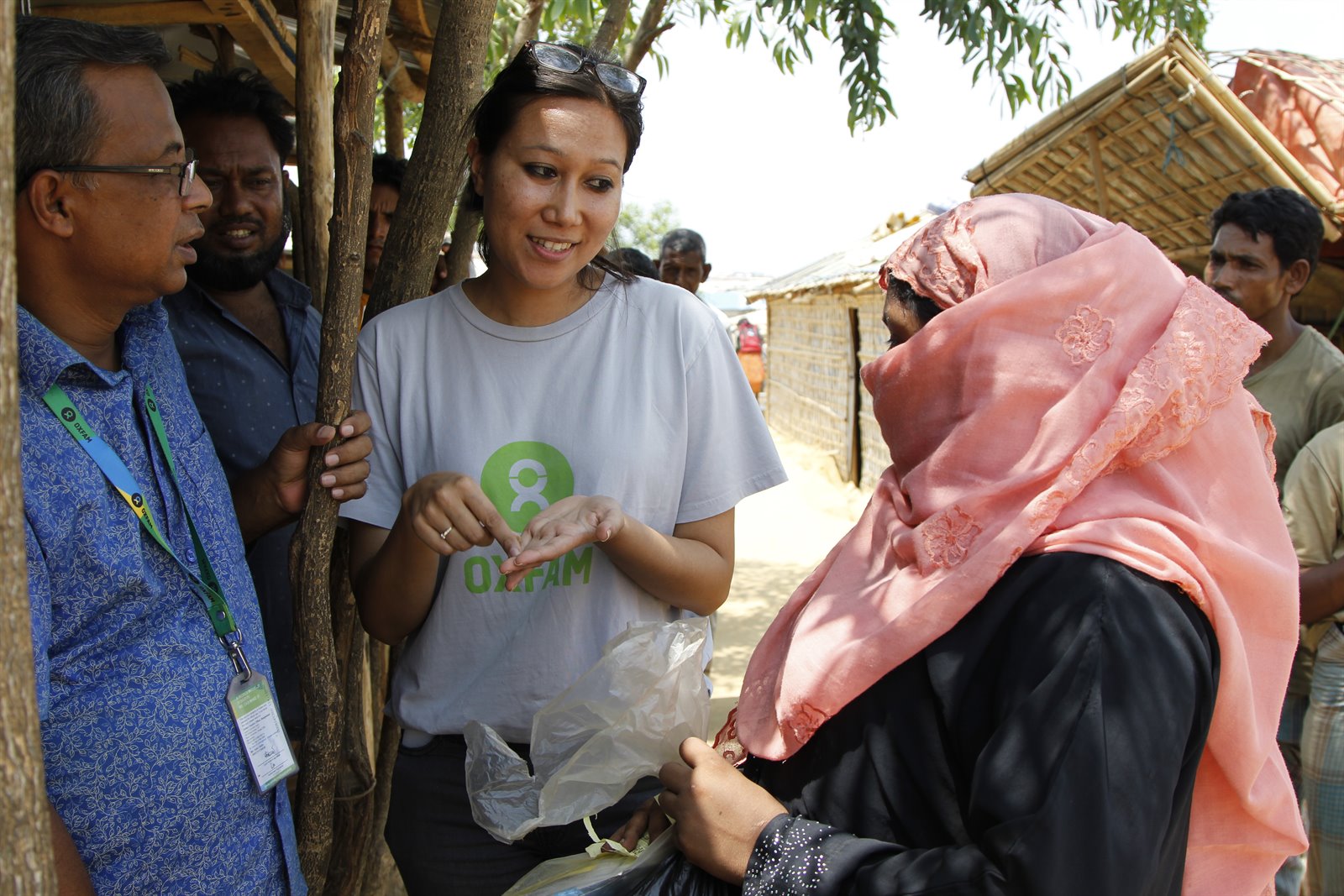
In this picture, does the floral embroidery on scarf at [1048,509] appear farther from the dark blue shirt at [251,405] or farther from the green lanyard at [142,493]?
the dark blue shirt at [251,405]

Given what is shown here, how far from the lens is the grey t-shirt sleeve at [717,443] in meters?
1.93

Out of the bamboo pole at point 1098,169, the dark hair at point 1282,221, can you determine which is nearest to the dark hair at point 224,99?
the dark hair at point 1282,221

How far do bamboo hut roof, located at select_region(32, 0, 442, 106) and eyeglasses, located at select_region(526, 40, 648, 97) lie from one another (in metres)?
0.87

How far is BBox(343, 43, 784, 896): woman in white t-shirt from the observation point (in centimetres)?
186

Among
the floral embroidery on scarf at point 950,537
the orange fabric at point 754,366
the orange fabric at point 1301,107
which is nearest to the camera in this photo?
the floral embroidery on scarf at point 950,537

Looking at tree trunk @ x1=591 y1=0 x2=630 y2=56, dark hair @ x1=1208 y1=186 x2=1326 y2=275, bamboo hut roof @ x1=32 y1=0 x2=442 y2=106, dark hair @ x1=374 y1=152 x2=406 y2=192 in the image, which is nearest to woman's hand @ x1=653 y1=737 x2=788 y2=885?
bamboo hut roof @ x1=32 y1=0 x2=442 y2=106

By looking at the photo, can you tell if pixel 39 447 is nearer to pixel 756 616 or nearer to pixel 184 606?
pixel 184 606

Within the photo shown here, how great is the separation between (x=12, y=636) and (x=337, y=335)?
3.38 feet

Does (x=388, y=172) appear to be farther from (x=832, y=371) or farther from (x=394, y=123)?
(x=832, y=371)

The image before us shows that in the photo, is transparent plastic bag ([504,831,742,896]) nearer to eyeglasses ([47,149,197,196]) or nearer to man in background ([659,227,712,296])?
eyeglasses ([47,149,197,196])

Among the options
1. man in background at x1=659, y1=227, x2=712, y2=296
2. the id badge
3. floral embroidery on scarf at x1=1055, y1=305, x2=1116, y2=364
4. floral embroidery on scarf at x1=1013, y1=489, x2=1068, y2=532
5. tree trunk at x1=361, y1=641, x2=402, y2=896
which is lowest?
tree trunk at x1=361, y1=641, x2=402, y2=896

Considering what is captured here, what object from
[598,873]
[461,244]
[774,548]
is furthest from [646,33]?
[774,548]

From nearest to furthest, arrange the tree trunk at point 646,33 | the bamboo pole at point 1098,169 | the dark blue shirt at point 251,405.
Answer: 1. the dark blue shirt at point 251,405
2. the tree trunk at point 646,33
3. the bamboo pole at point 1098,169

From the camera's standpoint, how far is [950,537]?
1.33 meters
